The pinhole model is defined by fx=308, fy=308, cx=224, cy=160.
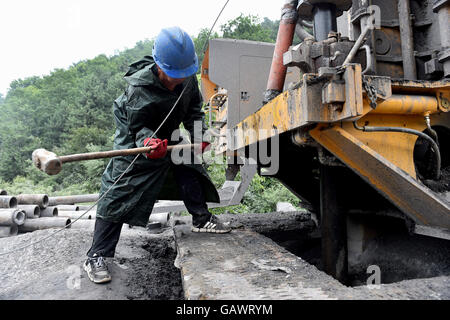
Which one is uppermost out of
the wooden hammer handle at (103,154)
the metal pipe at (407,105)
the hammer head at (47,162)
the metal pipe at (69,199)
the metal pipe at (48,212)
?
the metal pipe at (407,105)

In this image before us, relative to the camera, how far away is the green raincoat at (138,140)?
94.0 inches

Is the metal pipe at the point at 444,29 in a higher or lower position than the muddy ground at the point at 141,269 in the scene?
higher

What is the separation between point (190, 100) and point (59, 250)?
1.89m

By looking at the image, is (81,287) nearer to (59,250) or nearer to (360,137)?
(59,250)

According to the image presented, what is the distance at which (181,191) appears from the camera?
295 centimetres

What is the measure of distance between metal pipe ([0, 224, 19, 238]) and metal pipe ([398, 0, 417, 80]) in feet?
17.8

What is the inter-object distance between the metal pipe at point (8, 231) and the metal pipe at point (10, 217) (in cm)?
6

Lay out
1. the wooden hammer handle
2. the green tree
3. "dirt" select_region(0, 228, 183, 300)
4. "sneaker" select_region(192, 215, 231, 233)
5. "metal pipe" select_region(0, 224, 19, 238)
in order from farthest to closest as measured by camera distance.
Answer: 1. the green tree
2. "metal pipe" select_region(0, 224, 19, 238)
3. "sneaker" select_region(192, 215, 231, 233)
4. "dirt" select_region(0, 228, 183, 300)
5. the wooden hammer handle

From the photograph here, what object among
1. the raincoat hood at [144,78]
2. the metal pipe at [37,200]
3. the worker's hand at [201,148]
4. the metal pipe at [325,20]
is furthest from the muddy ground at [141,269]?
the metal pipe at [37,200]

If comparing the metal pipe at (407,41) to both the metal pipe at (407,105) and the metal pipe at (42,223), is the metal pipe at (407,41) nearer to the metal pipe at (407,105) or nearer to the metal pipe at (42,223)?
the metal pipe at (407,105)

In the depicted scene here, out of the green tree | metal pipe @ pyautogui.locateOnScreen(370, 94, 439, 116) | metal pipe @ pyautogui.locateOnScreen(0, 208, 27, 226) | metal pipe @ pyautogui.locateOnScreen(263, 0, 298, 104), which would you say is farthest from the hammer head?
the green tree

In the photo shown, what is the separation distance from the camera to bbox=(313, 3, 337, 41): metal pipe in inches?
93.3

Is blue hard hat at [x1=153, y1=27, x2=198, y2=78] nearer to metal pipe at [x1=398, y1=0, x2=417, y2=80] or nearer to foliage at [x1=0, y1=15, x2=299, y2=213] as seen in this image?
metal pipe at [x1=398, y1=0, x2=417, y2=80]
